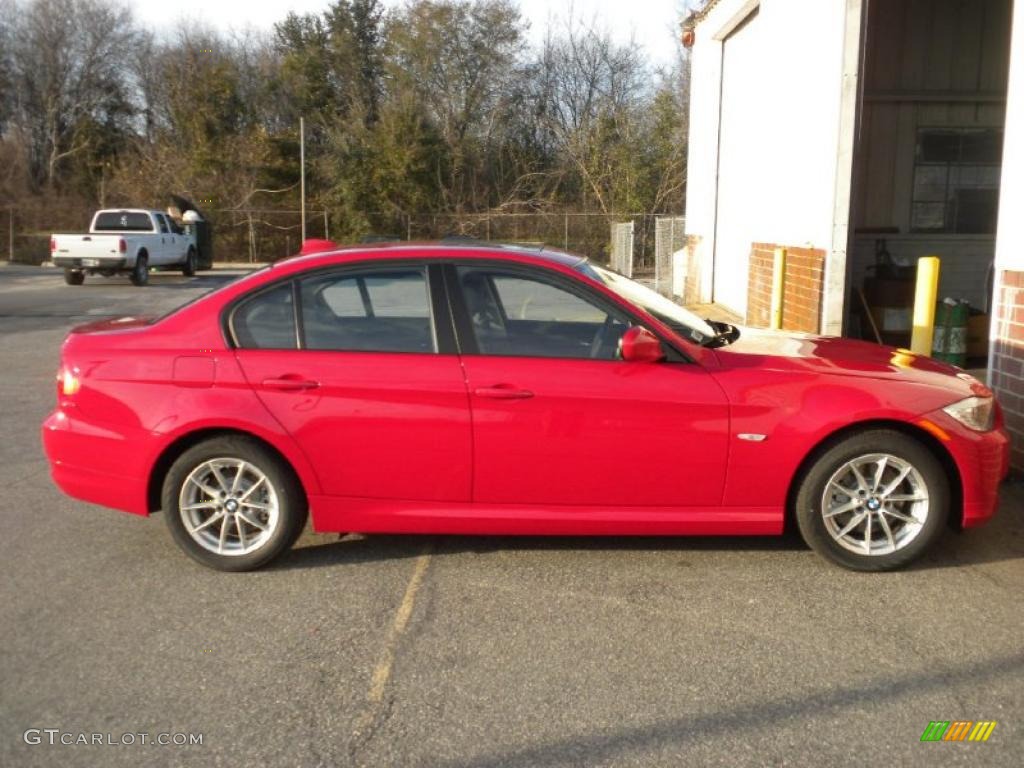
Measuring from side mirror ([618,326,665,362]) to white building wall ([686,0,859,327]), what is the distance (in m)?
5.43

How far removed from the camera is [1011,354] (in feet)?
22.0

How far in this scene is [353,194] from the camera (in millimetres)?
39000

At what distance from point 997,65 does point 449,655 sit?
38.9ft

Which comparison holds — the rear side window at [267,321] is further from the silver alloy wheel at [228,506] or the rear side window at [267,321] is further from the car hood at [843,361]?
the car hood at [843,361]

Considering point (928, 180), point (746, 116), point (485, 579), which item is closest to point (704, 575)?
point (485, 579)

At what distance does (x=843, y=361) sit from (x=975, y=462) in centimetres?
77

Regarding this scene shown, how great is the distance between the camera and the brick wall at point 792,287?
1002 cm

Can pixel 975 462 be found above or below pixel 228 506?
above

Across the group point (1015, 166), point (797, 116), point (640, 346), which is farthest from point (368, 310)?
point (797, 116)

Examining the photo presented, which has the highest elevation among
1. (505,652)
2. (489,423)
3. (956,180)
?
(956,180)

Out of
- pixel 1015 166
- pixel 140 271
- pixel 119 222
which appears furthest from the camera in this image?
pixel 119 222

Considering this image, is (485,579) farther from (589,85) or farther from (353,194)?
(589,85)

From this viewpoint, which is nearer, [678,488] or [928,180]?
[678,488]

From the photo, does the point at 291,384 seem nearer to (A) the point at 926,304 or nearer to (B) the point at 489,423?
(B) the point at 489,423
